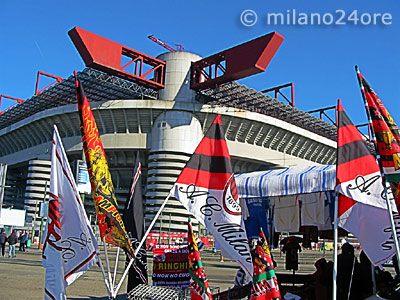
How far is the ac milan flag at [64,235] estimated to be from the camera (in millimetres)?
5707

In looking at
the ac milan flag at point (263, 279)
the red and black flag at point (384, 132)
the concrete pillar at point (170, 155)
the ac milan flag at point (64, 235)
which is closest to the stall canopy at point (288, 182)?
the ac milan flag at point (263, 279)

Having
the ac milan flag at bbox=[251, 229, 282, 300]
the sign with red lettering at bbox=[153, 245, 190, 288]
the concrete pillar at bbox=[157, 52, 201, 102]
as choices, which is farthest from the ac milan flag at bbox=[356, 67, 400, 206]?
the concrete pillar at bbox=[157, 52, 201, 102]

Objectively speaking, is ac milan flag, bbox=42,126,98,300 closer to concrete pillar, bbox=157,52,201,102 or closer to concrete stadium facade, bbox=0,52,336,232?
concrete stadium facade, bbox=0,52,336,232

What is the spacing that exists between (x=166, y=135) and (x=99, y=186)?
1553 inches

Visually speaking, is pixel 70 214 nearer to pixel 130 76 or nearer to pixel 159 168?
pixel 130 76

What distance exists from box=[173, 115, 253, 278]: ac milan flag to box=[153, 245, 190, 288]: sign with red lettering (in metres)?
1.89

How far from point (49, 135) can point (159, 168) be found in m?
16.5

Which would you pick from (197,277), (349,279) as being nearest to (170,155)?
(349,279)

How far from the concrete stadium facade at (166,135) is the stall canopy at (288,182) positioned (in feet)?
117

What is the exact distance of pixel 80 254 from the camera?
5895 millimetres

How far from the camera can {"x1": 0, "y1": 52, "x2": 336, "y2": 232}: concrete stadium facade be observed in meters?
45.0

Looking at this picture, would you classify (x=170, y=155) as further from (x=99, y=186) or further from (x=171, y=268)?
(x=99, y=186)

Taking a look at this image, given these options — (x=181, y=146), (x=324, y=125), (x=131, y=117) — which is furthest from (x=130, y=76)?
(x=324, y=125)

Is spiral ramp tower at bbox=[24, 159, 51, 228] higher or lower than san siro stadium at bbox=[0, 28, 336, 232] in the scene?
lower
